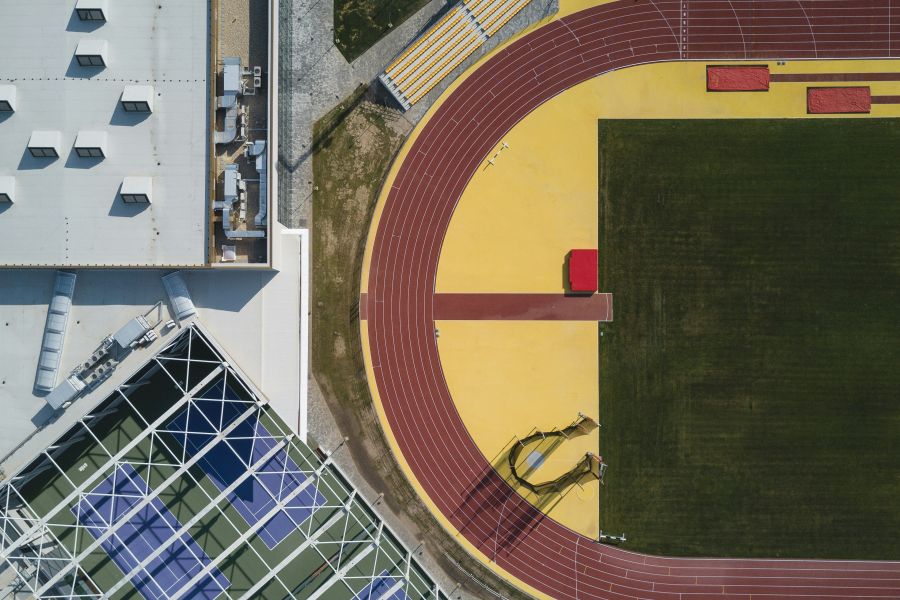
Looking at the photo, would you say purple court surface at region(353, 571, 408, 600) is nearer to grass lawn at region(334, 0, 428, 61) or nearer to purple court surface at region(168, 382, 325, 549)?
purple court surface at region(168, 382, 325, 549)

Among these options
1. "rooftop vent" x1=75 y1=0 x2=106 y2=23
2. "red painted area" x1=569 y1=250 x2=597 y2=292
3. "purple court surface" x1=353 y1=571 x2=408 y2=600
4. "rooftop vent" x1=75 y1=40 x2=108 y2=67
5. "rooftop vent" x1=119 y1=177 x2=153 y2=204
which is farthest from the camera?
"red painted area" x1=569 y1=250 x2=597 y2=292

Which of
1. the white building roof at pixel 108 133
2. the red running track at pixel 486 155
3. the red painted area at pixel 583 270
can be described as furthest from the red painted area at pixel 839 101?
the white building roof at pixel 108 133

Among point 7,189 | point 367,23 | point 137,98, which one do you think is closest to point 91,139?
point 137,98

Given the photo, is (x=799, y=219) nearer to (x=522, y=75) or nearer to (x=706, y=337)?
(x=706, y=337)

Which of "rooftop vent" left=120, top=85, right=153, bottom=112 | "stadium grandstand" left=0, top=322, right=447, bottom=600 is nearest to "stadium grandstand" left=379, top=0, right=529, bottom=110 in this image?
"rooftop vent" left=120, top=85, right=153, bottom=112

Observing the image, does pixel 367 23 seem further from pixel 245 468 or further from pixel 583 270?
pixel 245 468

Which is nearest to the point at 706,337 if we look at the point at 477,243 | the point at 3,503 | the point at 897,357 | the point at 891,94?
the point at 897,357
